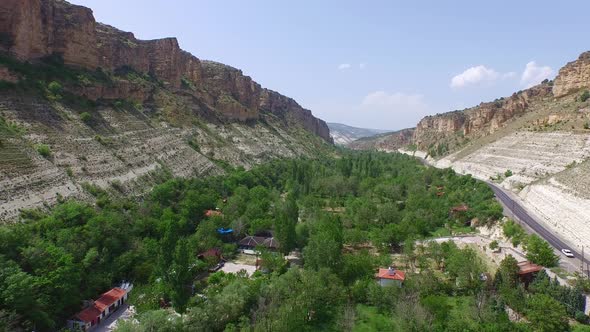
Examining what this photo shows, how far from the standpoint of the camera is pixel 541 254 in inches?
1156

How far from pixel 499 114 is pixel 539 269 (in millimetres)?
88414

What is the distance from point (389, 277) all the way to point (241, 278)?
11.5 meters

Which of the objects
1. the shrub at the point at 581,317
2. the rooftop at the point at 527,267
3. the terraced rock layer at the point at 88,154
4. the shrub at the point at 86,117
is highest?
the shrub at the point at 86,117

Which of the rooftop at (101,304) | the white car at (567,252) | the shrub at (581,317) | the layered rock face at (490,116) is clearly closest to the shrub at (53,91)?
the rooftop at (101,304)

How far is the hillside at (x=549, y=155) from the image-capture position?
3844cm

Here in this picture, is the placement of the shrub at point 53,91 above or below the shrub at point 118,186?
above

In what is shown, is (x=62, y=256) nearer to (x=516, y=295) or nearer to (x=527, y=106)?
(x=516, y=295)

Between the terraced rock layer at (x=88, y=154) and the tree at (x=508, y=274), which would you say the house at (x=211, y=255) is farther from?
the tree at (x=508, y=274)

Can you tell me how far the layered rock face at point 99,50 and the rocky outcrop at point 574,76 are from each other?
7853 cm

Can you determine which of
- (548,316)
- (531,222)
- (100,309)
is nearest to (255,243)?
(100,309)

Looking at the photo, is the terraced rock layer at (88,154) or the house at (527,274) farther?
the terraced rock layer at (88,154)

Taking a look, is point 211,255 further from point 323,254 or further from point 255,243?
point 323,254

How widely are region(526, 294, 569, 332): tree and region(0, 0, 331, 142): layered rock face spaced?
5453cm

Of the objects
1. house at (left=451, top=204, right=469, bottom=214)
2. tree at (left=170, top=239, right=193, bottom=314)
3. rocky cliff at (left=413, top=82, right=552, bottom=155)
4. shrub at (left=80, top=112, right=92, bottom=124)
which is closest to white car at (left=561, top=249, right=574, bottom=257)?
house at (left=451, top=204, right=469, bottom=214)
